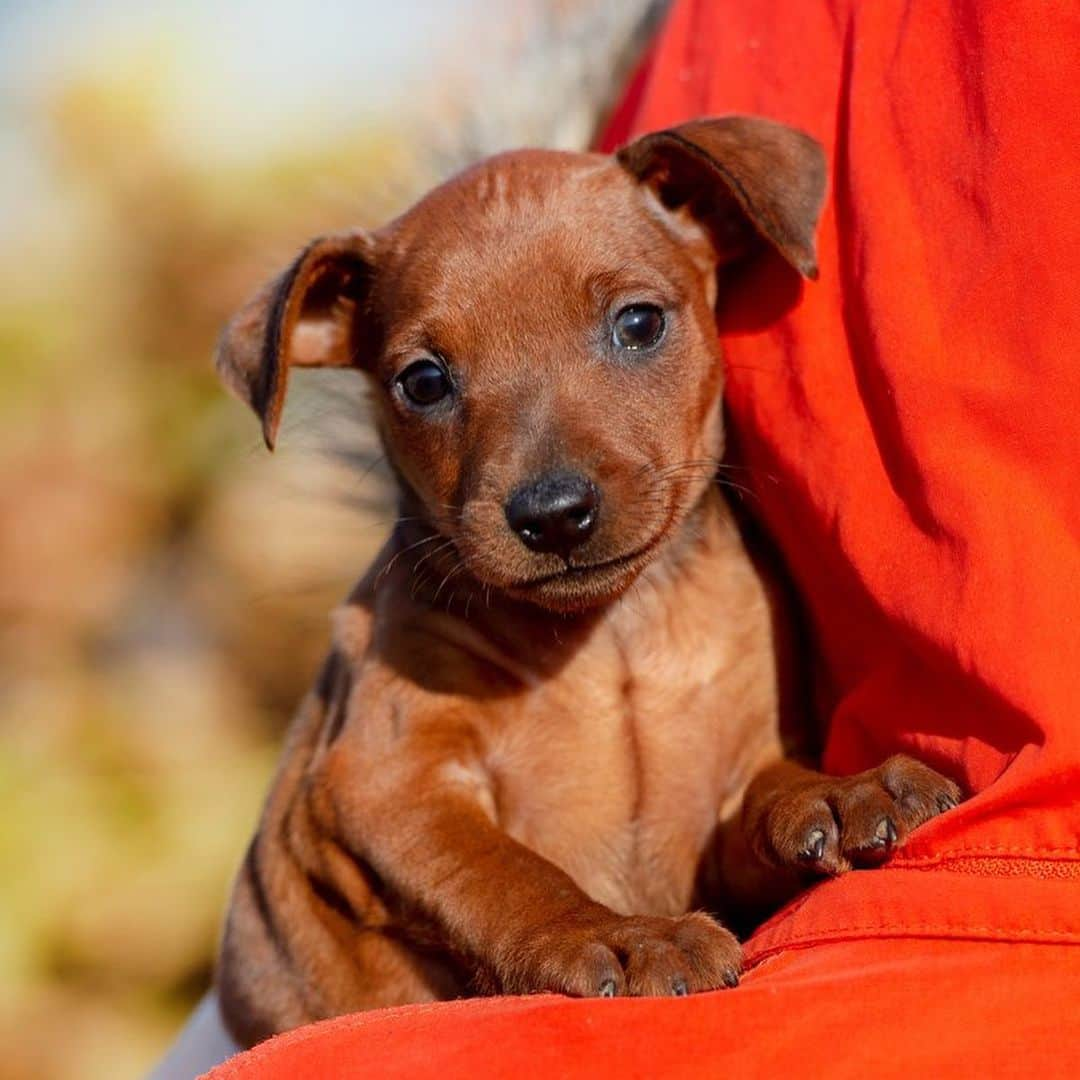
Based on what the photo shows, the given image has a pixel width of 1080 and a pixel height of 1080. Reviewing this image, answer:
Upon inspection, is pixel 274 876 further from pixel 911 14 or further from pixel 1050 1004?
pixel 911 14

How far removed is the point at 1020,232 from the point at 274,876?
2.24m

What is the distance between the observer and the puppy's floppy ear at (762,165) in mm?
2926

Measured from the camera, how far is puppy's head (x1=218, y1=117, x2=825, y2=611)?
115 inches

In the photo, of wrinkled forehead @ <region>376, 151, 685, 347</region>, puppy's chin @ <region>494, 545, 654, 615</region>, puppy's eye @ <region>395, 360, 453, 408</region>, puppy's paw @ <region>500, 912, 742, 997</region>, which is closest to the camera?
puppy's paw @ <region>500, 912, 742, 997</region>

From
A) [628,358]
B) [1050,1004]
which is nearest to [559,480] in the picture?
[628,358]

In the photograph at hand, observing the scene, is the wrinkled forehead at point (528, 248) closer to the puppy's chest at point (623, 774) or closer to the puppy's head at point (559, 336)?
the puppy's head at point (559, 336)

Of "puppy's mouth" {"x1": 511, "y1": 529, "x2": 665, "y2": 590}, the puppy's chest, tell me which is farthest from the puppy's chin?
the puppy's chest

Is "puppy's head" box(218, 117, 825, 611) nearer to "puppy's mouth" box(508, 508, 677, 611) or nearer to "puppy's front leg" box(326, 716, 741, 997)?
"puppy's mouth" box(508, 508, 677, 611)

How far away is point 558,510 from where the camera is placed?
2.80 meters

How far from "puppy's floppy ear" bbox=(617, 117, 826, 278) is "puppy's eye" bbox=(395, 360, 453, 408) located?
66cm

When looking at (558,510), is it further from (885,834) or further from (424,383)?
(885,834)

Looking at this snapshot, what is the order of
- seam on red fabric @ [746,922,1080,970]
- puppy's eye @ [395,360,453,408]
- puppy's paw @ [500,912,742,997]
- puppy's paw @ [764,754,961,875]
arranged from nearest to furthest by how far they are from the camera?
1. seam on red fabric @ [746,922,1080,970]
2. puppy's paw @ [500,912,742,997]
3. puppy's paw @ [764,754,961,875]
4. puppy's eye @ [395,360,453,408]

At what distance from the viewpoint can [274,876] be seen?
11.6 ft

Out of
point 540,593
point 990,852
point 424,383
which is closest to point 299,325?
point 424,383
